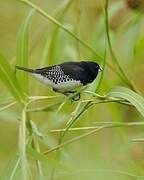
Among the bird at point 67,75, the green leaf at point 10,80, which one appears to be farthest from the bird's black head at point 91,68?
the green leaf at point 10,80

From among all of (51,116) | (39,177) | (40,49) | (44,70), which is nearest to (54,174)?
(39,177)

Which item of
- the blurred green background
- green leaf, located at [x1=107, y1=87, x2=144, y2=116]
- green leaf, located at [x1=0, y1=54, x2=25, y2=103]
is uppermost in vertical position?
green leaf, located at [x1=0, y1=54, x2=25, y2=103]

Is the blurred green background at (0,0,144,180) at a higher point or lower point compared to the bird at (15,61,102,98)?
lower

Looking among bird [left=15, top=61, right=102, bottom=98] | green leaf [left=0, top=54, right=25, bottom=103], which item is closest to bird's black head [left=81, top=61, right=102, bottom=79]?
bird [left=15, top=61, right=102, bottom=98]

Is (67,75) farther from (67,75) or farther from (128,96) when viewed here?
(128,96)

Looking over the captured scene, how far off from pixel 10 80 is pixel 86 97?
0.39ft

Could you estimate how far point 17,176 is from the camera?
0.95 metres

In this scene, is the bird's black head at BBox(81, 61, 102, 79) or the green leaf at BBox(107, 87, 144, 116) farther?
the bird's black head at BBox(81, 61, 102, 79)

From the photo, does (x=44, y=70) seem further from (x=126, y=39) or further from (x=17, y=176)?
(x=126, y=39)

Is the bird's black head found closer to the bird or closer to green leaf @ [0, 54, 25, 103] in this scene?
the bird

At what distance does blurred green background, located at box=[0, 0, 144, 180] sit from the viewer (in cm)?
102

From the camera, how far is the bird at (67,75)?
977 millimetres

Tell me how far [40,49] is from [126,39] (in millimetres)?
590

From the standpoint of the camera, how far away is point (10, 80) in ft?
3.02
